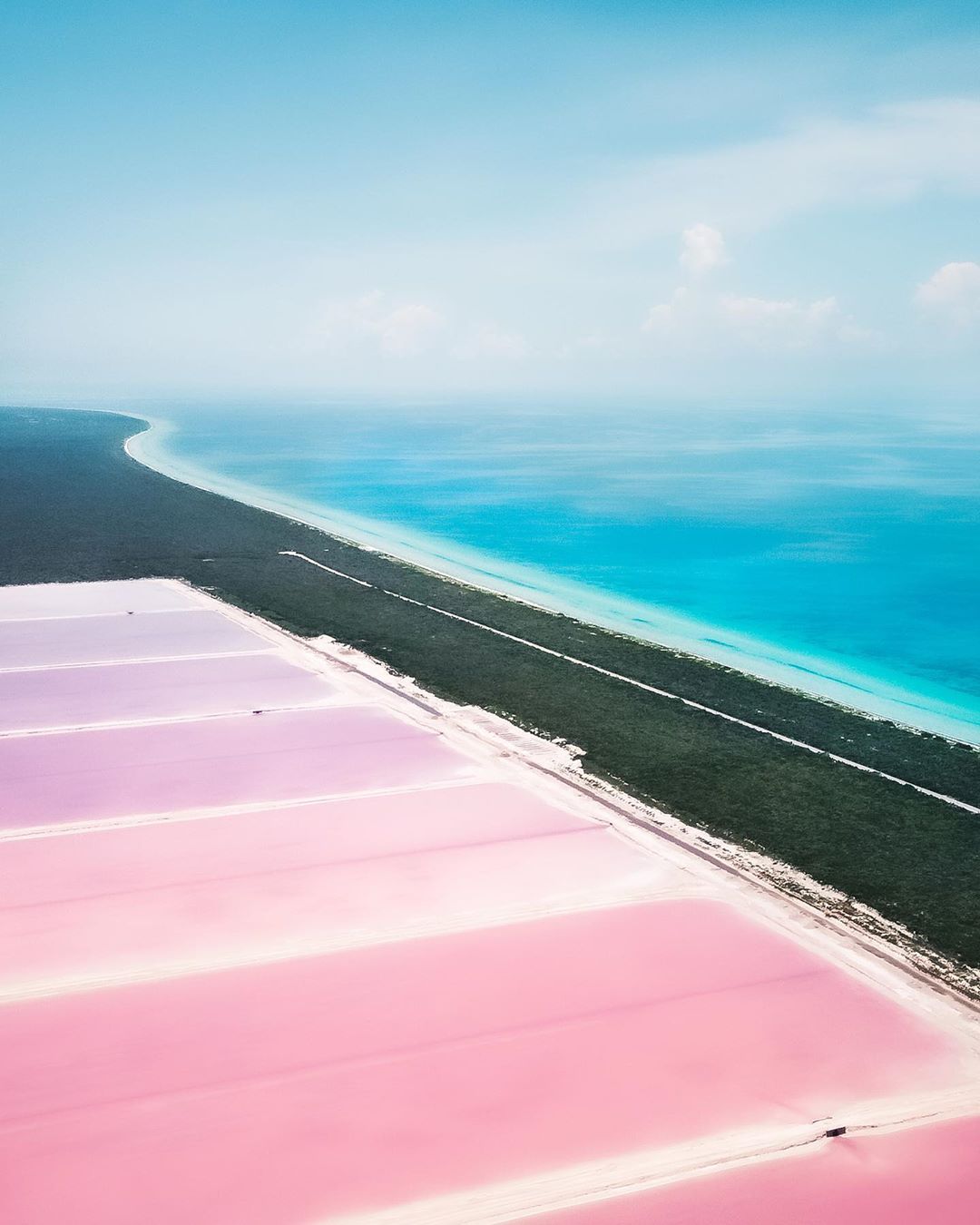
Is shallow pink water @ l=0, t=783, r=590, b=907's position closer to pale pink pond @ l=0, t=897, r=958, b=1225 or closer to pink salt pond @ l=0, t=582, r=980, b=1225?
pink salt pond @ l=0, t=582, r=980, b=1225

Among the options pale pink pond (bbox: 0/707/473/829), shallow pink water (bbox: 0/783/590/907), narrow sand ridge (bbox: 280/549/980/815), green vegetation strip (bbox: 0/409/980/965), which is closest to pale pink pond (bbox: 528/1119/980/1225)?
green vegetation strip (bbox: 0/409/980/965)

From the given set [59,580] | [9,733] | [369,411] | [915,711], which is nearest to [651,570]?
[915,711]

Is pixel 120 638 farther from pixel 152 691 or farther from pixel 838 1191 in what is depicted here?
pixel 838 1191

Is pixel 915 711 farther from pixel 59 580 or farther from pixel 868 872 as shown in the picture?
pixel 59 580

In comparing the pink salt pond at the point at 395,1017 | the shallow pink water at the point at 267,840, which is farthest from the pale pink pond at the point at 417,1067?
the shallow pink water at the point at 267,840

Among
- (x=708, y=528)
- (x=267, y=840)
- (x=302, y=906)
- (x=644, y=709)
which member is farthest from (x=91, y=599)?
(x=708, y=528)
